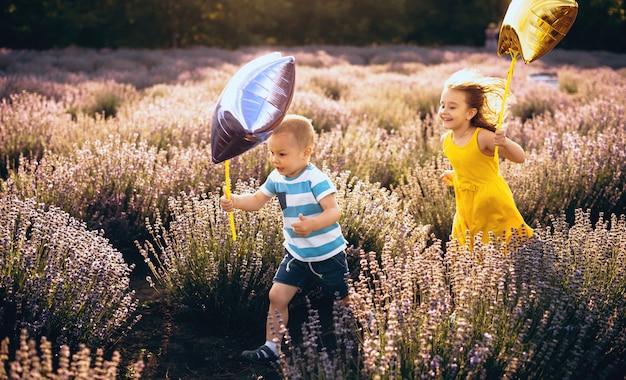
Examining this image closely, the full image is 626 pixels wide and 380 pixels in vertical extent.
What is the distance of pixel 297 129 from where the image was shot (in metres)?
2.65

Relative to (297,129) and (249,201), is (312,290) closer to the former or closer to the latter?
(249,201)

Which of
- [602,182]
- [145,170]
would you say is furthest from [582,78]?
[145,170]

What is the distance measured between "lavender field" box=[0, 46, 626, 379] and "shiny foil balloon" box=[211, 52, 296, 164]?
631 millimetres

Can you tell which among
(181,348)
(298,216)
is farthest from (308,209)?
(181,348)

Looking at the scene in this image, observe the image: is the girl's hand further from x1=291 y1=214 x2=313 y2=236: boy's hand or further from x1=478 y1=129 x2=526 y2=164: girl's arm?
x1=291 y1=214 x2=313 y2=236: boy's hand

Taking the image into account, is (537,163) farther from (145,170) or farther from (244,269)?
(145,170)

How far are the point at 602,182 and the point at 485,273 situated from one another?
2.42m

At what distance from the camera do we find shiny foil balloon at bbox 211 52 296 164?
249cm

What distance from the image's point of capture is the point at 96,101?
25.1 ft

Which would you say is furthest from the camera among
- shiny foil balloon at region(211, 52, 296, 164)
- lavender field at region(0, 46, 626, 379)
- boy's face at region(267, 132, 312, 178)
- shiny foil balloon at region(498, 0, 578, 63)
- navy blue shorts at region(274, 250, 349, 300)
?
shiny foil balloon at region(498, 0, 578, 63)

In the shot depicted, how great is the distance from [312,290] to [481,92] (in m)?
1.35

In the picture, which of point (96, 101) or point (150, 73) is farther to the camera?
point (150, 73)

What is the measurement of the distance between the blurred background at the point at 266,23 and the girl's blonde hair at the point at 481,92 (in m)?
19.3

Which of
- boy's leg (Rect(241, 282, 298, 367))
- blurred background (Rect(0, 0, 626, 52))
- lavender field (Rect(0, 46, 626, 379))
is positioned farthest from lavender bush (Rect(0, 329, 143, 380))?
blurred background (Rect(0, 0, 626, 52))
